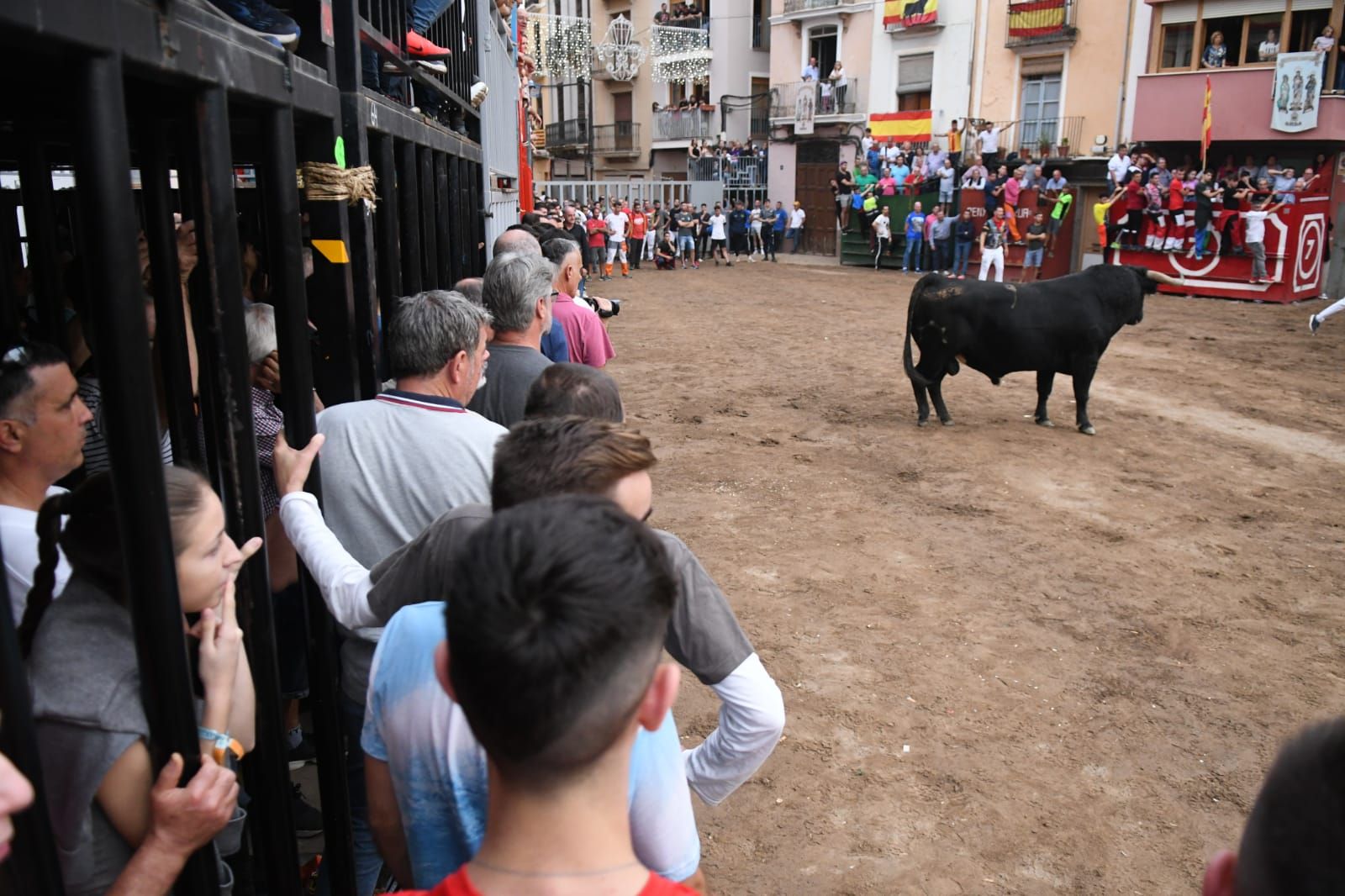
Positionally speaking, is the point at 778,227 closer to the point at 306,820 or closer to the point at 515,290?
the point at 515,290

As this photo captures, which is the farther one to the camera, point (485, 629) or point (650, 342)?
point (650, 342)

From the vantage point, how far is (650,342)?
14.5 m

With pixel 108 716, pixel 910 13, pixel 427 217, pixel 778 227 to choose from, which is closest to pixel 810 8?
pixel 910 13

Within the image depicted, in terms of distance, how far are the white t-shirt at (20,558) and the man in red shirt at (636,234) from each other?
25.9 meters

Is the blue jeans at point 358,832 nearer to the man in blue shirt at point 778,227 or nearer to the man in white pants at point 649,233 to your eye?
the man in white pants at point 649,233

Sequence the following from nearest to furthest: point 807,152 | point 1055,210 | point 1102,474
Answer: point 1102,474
point 1055,210
point 807,152

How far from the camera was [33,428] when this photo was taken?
2.24m

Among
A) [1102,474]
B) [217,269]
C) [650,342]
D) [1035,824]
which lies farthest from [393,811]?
[650,342]

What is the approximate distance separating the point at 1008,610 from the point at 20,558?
4547mm

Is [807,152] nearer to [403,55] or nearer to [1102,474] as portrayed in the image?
[1102,474]

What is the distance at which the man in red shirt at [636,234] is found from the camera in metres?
27.8

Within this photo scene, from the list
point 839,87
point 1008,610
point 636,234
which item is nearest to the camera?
point 1008,610

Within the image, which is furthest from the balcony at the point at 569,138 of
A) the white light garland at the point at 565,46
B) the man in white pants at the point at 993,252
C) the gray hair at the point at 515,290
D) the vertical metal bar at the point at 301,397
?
the vertical metal bar at the point at 301,397

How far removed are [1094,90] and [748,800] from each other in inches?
1000
